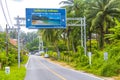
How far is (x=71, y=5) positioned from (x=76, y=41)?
932 cm

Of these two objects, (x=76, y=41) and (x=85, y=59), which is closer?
(x=85, y=59)

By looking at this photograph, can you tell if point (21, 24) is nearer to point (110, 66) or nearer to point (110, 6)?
point (110, 6)

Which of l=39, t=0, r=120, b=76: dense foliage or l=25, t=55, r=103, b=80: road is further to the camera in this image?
l=39, t=0, r=120, b=76: dense foliage

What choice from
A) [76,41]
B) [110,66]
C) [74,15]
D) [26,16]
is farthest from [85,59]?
[76,41]

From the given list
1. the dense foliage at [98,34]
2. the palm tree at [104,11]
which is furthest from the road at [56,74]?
the palm tree at [104,11]

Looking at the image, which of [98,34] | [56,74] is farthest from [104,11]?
[56,74]

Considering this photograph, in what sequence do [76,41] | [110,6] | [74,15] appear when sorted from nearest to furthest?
[110,6], [74,15], [76,41]

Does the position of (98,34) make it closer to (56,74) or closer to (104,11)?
(104,11)

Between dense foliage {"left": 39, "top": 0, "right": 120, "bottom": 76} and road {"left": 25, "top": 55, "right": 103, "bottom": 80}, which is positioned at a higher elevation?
dense foliage {"left": 39, "top": 0, "right": 120, "bottom": 76}

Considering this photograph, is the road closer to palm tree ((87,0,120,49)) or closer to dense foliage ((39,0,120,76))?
dense foliage ((39,0,120,76))

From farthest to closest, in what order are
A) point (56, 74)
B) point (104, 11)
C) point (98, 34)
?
point (98, 34), point (104, 11), point (56, 74)

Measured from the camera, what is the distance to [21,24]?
145 ft

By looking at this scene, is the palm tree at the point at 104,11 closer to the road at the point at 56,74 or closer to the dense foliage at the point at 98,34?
the dense foliage at the point at 98,34

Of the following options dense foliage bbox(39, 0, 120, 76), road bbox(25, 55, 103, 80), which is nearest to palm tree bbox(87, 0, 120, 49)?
dense foliage bbox(39, 0, 120, 76)
